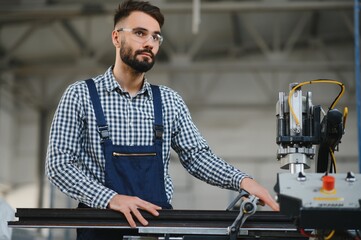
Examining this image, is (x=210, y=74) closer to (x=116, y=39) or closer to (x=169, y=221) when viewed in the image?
(x=116, y=39)

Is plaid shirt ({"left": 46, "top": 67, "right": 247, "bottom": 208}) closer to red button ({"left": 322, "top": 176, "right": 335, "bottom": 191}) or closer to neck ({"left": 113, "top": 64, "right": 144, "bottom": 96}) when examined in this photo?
neck ({"left": 113, "top": 64, "right": 144, "bottom": 96})

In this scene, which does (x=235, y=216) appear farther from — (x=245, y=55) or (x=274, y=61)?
(x=245, y=55)

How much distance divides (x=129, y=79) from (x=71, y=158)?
39 centimetres

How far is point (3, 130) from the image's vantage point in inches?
483

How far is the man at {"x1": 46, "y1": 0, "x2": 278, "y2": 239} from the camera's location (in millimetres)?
2320

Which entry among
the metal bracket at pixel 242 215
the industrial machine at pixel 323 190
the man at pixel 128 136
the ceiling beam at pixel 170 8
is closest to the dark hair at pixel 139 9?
the man at pixel 128 136

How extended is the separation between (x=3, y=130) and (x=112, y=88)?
33.6 ft

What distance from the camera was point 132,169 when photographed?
2.33 metres

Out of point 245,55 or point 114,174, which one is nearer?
point 114,174

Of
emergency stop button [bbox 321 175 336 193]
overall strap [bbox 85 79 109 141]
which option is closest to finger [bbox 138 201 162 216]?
overall strap [bbox 85 79 109 141]

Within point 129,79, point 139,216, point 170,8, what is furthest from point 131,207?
point 170,8

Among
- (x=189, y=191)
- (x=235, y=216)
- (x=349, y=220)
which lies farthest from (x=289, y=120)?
(x=189, y=191)

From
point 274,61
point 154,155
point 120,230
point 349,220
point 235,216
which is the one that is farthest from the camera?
point 274,61

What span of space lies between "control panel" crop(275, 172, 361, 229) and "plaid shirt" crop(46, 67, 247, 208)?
62 centimetres
